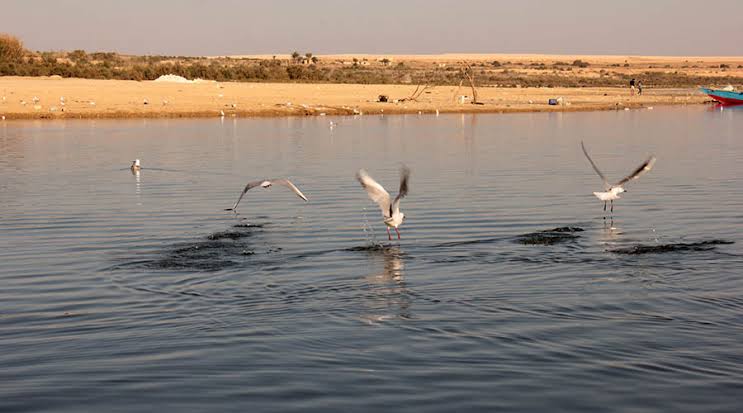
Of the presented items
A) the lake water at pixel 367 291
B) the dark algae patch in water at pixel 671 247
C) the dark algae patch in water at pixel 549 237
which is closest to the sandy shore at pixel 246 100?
the lake water at pixel 367 291

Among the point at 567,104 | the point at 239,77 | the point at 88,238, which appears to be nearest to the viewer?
the point at 88,238

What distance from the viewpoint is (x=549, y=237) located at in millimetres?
16984

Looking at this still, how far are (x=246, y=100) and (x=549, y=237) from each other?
1531 inches

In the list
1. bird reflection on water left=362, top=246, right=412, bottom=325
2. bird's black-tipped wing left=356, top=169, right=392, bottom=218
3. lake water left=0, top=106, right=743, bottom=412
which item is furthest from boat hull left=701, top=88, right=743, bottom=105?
bird reflection on water left=362, top=246, right=412, bottom=325

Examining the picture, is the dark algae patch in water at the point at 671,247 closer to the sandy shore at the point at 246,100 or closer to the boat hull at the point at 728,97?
the sandy shore at the point at 246,100

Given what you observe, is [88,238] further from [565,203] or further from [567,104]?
[567,104]

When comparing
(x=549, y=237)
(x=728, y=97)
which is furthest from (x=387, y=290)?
(x=728, y=97)

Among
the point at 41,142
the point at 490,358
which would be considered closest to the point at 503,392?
the point at 490,358

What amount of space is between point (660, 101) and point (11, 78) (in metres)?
40.5

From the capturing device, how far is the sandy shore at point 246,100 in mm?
48219

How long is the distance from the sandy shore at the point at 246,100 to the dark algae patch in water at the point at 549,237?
3265cm

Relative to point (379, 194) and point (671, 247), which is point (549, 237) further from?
point (379, 194)

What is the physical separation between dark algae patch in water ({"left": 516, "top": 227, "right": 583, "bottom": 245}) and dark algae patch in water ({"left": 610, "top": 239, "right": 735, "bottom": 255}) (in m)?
1.05

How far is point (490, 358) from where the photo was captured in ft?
33.8
